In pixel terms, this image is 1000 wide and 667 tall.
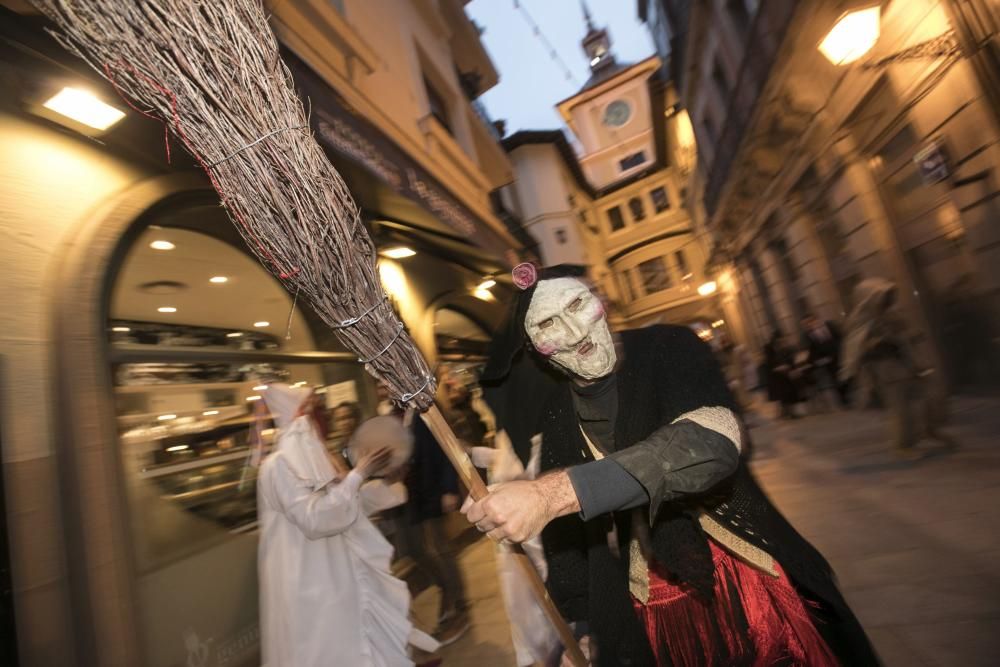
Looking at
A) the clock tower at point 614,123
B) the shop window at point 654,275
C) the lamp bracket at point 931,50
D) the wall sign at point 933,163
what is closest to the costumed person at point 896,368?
the wall sign at point 933,163

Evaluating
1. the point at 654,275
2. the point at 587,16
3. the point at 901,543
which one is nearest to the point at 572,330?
the point at 901,543

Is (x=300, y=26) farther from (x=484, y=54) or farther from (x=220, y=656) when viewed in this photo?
(x=484, y=54)

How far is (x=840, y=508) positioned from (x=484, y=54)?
36.7 ft

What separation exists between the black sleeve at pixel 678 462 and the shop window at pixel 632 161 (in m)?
35.9

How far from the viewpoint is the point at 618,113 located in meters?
35.2

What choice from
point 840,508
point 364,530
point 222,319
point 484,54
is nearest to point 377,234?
point 222,319

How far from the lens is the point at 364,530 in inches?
110

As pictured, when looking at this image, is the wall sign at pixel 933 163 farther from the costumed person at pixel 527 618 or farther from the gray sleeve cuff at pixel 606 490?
the gray sleeve cuff at pixel 606 490

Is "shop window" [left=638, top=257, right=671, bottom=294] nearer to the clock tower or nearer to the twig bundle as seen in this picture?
the clock tower

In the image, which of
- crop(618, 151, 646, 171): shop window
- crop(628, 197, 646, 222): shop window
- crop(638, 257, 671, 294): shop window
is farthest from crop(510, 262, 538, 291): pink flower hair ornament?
crop(618, 151, 646, 171): shop window

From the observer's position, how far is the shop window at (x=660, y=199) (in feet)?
91.4

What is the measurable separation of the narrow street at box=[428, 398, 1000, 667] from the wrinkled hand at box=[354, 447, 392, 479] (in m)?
1.38

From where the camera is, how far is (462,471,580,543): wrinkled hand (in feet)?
3.71

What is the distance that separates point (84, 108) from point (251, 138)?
7.38ft
